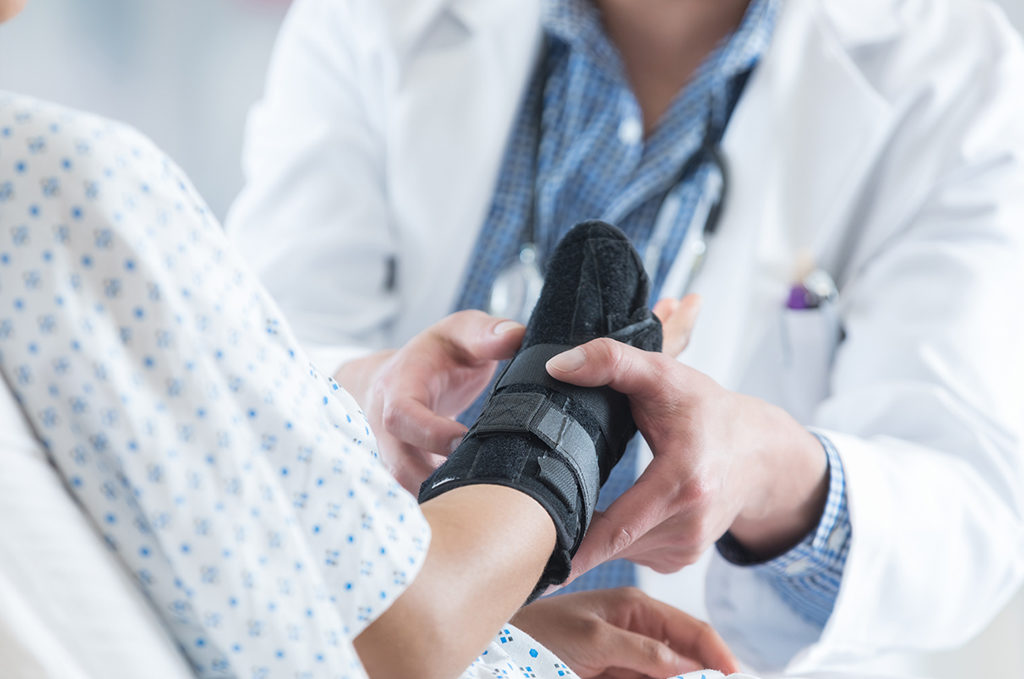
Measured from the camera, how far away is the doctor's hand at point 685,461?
0.55 meters

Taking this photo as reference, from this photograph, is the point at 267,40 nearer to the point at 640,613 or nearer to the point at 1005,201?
the point at 1005,201

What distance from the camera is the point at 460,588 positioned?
39cm

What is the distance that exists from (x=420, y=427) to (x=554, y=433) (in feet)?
0.54

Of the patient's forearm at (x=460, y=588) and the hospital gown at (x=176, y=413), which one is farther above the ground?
the hospital gown at (x=176, y=413)

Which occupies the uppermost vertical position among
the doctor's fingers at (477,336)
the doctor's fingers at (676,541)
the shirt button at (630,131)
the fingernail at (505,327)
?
the shirt button at (630,131)

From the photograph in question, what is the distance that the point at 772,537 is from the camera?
77 cm

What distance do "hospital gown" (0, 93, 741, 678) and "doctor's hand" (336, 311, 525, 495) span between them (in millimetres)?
250

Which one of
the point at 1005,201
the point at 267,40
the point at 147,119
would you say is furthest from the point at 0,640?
the point at 267,40

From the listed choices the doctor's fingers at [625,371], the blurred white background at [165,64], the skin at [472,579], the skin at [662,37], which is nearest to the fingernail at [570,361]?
the doctor's fingers at [625,371]

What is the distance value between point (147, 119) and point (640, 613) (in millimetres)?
1314

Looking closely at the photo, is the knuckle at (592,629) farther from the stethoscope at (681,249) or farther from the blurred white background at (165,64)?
the blurred white background at (165,64)

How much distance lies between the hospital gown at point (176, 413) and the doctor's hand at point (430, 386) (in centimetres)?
25

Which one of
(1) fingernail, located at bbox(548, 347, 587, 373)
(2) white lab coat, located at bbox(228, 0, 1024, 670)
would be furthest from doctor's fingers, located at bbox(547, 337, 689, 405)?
(2) white lab coat, located at bbox(228, 0, 1024, 670)

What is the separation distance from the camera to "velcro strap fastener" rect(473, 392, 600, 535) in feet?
1.54
